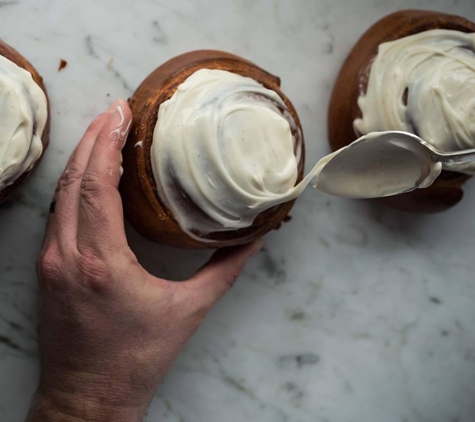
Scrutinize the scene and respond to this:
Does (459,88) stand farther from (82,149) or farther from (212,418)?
(212,418)

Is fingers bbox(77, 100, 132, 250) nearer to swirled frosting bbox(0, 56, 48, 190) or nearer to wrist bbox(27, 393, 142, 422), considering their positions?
swirled frosting bbox(0, 56, 48, 190)

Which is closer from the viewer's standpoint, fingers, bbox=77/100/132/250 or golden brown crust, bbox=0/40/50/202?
fingers, bbox=77/100/132/250

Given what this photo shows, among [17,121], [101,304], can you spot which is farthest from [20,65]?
[101,304]

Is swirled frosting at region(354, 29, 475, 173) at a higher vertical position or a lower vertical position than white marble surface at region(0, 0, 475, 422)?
higher

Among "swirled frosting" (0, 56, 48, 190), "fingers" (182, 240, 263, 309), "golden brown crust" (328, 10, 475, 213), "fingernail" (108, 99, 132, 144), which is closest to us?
"swirled frosting" (0, 56, 48, 190)

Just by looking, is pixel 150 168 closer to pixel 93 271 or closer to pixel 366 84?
pixel 93 271

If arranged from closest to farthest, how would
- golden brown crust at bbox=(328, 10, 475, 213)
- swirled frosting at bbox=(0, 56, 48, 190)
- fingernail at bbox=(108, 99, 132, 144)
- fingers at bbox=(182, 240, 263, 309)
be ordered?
swirled frosting at bbox=(0, 56, 48, 190) → fingernail at bbox=(108, 99, 132, 144) → fingers at bbox=(182, 240, 263, 309) → golden brown crust at bbox=(328, 10, 475, 213)

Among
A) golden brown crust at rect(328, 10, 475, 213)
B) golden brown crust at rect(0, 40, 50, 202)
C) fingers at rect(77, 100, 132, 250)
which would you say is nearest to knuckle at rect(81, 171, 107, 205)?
fingers at rect(77, 100, 132, 250)

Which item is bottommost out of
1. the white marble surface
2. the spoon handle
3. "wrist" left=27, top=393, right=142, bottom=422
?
"wrist" left=27, top=393, right=142, bottom=422
